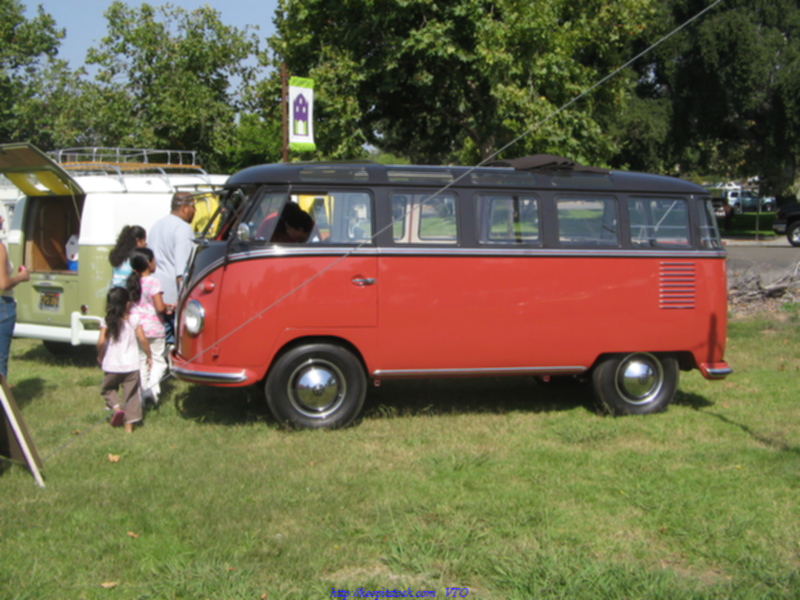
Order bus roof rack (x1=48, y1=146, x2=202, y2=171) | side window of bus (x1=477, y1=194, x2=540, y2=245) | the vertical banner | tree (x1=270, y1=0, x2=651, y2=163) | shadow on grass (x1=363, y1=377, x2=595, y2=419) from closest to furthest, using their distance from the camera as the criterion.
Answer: side window of bus (x1=477, y1=194, x2=540, y2=245), shadow on grass (x1=363, y1=377, x2=595, y2=419), bus roof rack (x1=48, y1=146, x2=202, y2=171), the vertical banner, tree (x1=270, y1=0, x2=651, y2=163)

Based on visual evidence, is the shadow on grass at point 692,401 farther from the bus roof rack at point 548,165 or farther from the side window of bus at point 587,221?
the bus roof rack at point 548,165

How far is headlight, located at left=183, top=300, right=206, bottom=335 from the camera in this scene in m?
7.20

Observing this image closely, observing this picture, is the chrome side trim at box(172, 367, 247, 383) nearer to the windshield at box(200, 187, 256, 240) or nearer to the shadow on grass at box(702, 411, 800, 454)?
the windshield at box(200, 187, 256, 240)

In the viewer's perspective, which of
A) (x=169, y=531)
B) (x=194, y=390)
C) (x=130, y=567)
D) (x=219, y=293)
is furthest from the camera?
→ (x=194, y=390)

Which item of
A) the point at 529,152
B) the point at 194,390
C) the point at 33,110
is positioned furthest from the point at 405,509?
the point at 33,110

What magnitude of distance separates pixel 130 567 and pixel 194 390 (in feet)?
14.7

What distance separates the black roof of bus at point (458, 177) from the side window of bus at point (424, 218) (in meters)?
0.13

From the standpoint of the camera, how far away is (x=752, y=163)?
35.5 metres

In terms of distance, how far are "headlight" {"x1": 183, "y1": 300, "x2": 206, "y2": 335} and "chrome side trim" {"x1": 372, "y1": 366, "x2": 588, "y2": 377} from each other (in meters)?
1.53

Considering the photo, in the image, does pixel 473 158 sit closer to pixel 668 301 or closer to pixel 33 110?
pixel 33 110

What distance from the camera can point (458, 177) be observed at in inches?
295

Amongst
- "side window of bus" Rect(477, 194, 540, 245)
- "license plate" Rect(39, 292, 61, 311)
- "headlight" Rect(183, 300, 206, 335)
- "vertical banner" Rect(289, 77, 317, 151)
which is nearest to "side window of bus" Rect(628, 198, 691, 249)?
"side window of bus" Rect(477, 194, 540, 245)

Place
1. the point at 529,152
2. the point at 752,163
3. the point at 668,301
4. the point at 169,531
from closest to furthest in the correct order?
the point at 169,531
the point at 668,301
the point at 529,152
the point at 752,163

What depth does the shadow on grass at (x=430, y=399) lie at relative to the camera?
319 inches
